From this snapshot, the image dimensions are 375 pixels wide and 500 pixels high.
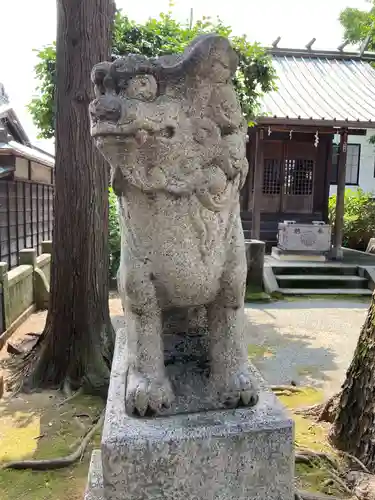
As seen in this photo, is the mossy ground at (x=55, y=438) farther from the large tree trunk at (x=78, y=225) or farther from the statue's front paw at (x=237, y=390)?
the statue's front paw at (x=237, y=390)

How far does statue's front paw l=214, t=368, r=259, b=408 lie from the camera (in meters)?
1.56

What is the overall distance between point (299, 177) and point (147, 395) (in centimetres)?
1105

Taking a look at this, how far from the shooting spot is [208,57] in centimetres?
136

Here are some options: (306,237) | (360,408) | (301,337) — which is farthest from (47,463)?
(306,237)


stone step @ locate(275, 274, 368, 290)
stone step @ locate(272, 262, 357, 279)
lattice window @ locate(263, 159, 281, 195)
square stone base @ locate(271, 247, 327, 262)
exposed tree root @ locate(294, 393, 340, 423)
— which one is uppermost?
lattice window @ locate(263, 159, 281, 195)

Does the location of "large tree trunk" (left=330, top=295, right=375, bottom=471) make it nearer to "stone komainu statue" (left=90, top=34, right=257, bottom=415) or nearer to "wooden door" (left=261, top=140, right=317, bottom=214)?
"stone komainu statue" (left=90, top=34, right=257, bottom=415)

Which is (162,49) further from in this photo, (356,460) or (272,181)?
(272,181)

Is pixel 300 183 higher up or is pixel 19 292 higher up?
pixel 300 183

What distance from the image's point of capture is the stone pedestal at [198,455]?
4.58 feet

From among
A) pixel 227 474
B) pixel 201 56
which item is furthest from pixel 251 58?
pixel 227 474

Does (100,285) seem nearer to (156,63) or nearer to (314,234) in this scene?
(156,63)

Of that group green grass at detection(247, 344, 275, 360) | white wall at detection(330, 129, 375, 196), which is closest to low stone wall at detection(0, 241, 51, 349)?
green grass at detection(247, 344, 275, 360)

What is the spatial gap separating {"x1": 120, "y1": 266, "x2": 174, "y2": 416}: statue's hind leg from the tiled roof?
7.74 m

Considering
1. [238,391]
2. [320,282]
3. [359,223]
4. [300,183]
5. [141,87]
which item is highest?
[300,183]
